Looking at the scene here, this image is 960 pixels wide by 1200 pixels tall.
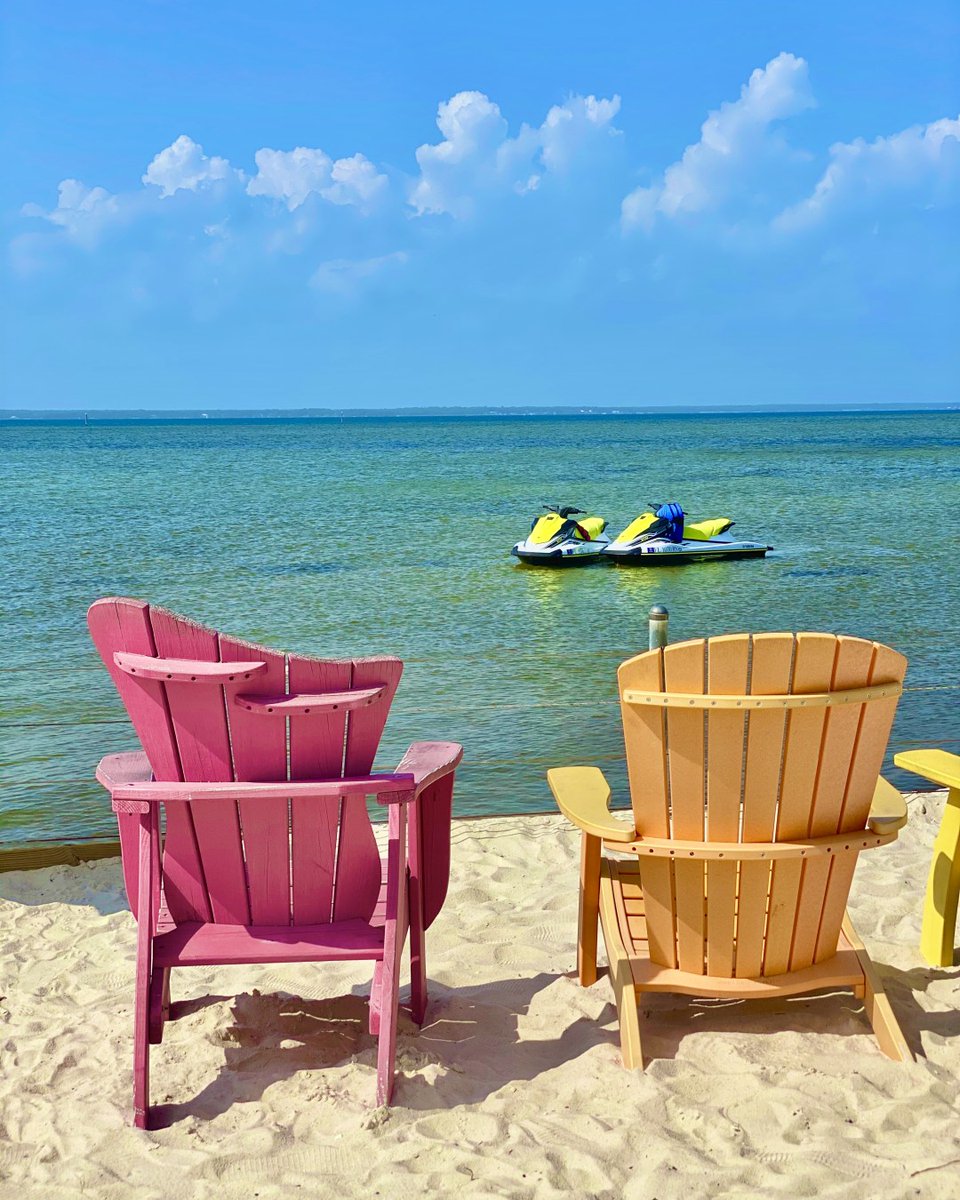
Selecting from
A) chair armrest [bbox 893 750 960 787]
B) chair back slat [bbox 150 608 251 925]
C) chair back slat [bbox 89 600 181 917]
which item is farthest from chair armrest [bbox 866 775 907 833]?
chair back slat [bbox 89 600 181 917]

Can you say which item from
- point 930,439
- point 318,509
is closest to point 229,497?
point 318,509

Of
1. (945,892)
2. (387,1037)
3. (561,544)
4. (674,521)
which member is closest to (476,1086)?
(387,1037)

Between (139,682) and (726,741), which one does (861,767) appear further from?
(139,682)

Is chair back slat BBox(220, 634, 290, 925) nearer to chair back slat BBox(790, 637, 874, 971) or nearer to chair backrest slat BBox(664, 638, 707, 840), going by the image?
chair backrest slat BBox(664, 638, 707, 840)

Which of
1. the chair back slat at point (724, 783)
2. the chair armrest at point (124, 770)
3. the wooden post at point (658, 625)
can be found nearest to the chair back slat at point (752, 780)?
the chair back slat at point (724, 783)

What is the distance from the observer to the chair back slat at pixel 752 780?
2629mm

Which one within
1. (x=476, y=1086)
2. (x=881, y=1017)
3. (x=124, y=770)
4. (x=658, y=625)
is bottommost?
(x=476, y=1086)

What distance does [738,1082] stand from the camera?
2.76 m

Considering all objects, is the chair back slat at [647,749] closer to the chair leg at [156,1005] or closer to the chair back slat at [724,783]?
the chair back slat at [724,783]

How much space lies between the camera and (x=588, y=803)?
2975 millimetres

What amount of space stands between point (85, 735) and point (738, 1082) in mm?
5382

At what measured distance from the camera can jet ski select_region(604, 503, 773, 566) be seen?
17109 millimetres

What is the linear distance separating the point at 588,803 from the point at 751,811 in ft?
1.45

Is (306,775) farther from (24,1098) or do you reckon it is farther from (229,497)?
(229,497)
